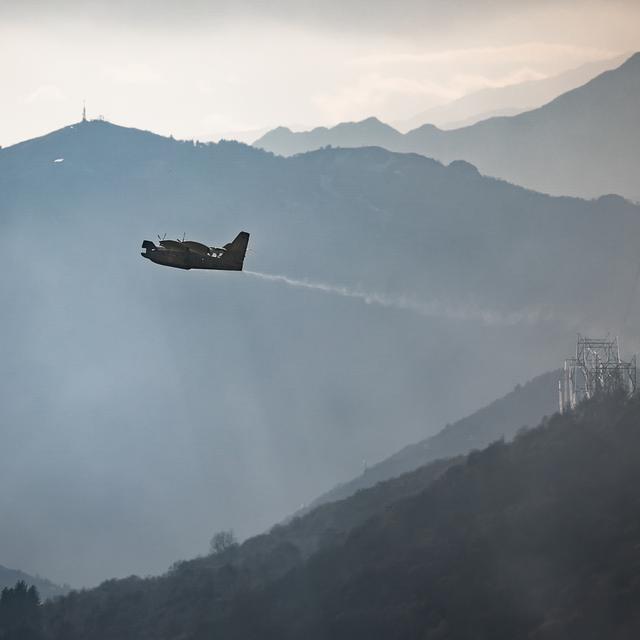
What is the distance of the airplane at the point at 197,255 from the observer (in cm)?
12488

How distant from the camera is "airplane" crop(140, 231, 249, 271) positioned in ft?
410

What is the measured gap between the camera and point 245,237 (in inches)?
4936

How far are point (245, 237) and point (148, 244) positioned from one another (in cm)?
882

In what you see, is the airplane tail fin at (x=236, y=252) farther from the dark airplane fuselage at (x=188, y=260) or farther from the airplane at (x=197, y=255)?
the dark airplane fuselage at (x=188, y=260)

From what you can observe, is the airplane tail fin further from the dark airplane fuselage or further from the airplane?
the dark airplane fuselage

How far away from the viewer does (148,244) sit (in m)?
123

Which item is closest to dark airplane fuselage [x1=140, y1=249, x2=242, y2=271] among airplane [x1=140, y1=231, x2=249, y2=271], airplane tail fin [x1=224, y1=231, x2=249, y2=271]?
airplane [x1=140, y1=231, x2=249, y2=271]

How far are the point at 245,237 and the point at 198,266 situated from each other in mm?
5077

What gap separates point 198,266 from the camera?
12400 cm

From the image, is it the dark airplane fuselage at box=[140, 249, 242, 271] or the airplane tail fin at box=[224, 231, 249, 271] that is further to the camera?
the airplane tail fin at box=[224, 231, 249, 271]

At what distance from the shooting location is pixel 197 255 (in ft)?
413

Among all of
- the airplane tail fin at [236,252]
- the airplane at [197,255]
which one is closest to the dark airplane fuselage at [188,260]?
the airplane at [197,255]

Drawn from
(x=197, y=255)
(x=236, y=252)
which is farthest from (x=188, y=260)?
(x=236, y=252)

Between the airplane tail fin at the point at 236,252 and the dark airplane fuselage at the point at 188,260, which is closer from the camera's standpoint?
the dark airplane fuselage at the point at 188,260
